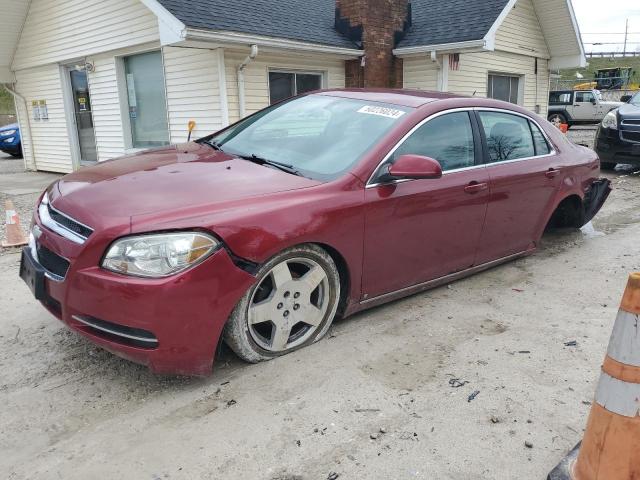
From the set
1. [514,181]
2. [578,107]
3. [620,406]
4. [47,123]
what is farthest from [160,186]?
[578,107]

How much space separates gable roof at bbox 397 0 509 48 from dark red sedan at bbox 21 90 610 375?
6418 millimetres

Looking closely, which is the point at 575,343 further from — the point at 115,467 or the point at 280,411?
the point at 115,467

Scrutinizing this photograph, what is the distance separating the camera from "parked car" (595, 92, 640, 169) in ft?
31.8

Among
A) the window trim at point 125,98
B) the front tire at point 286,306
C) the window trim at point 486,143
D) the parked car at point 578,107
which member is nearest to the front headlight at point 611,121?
the window trim at point 486,143

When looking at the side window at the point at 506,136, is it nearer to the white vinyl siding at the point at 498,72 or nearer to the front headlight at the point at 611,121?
the white vinyl siding at the point at 498,72

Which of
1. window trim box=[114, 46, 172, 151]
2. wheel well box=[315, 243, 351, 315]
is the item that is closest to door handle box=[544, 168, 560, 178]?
wheel well box=[315, 243, 351, 315]

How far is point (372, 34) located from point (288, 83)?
7.10ft

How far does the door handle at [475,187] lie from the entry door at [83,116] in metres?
9.91

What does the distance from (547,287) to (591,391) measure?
169cm

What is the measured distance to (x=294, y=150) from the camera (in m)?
3.60

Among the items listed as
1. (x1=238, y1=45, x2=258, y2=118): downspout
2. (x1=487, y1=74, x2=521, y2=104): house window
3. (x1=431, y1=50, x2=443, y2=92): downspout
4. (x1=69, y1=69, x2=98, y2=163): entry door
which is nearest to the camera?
(x1=238, y1=45, x2=258, y2=118): downspout

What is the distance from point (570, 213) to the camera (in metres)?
5.59

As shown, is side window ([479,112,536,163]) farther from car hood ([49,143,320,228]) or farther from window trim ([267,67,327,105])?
window trim ([267,67,327,105])

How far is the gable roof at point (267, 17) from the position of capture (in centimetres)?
796
